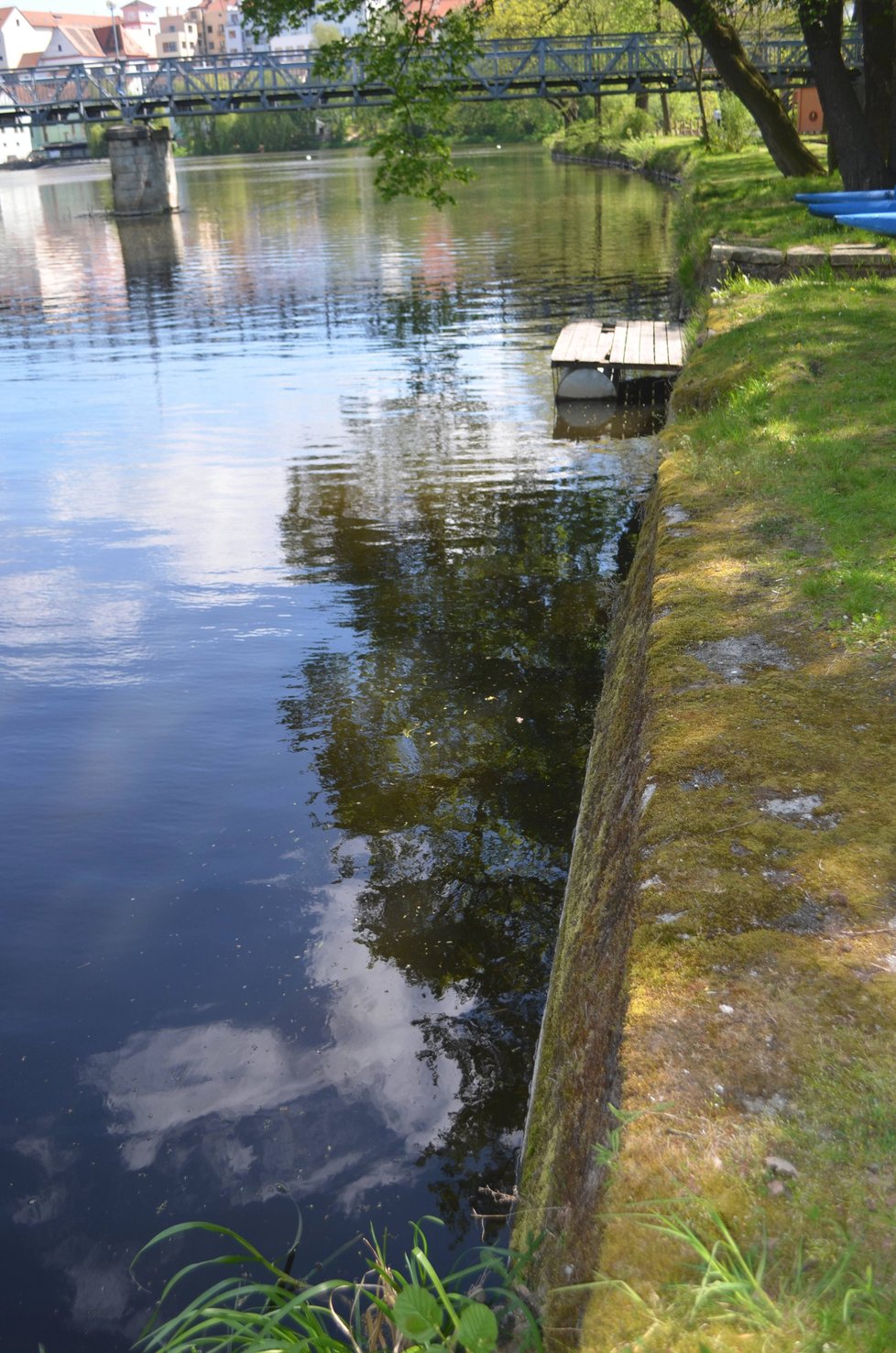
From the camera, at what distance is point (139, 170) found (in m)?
45.3

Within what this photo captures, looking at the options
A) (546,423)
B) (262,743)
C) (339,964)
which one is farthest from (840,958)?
(546,423)

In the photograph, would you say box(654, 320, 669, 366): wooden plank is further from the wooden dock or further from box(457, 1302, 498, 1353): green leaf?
box(457, 1302, 498, 1353): green leaf

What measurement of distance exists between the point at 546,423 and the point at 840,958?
1138 centimetres

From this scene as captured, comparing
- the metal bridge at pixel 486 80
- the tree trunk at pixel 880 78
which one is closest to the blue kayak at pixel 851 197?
the tree trunk at pixel 880 78

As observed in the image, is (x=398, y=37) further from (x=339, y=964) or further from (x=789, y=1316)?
(x=789, y=1316)

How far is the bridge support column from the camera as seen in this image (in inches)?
1784

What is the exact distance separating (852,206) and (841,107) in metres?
3.11

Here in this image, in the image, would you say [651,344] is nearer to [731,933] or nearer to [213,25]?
[731,933]

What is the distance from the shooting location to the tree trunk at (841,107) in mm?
15961

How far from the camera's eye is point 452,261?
26984mm

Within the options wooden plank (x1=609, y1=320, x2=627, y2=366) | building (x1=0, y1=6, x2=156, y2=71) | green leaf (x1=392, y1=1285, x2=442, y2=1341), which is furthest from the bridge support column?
building (x1=0, y1=6, x2=156, y2=71)

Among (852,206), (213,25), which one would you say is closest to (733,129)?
(852,206)

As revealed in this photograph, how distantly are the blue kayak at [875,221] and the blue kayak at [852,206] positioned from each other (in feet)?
1.86

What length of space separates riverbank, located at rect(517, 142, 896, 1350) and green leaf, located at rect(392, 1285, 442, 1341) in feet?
0.75
